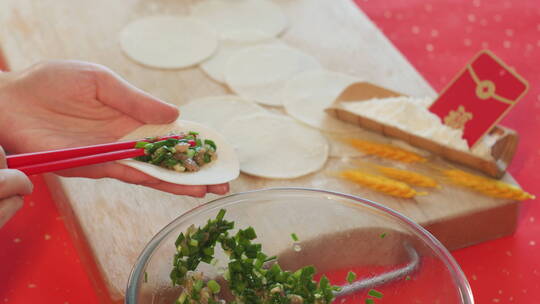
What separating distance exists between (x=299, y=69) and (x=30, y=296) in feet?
3.72

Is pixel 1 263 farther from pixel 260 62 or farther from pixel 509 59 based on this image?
pixel 509 59

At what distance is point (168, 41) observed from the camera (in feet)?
7.23

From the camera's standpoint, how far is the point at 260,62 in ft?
7.04

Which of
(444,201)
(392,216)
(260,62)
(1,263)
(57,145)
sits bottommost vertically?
(1,263)

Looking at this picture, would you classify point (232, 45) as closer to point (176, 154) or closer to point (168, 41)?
point (168, 41)

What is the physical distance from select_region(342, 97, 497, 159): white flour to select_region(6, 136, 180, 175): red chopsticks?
26.2 inches

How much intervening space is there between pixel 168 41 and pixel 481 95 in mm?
1095

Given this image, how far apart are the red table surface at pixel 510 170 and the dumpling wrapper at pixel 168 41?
59 cm

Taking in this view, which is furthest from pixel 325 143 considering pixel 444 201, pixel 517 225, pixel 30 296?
pixel 30 296

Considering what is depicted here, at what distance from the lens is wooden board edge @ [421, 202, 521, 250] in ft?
5.24

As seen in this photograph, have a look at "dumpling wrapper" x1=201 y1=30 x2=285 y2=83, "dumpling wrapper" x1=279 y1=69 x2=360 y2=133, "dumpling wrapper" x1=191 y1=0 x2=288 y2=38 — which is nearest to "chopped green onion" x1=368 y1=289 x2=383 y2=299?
"dumpling wrapper" x1=279 y1=69 x2=360 y2=133

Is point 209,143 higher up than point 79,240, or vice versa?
point 209,143

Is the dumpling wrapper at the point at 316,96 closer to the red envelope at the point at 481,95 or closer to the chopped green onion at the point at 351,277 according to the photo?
the red envelope at the point at 481,95

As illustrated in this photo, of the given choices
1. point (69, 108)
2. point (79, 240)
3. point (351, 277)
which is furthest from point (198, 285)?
point (69, 108)
